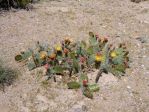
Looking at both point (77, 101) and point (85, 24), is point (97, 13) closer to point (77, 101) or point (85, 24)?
point (85, 24)

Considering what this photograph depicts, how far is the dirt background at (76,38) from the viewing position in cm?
469

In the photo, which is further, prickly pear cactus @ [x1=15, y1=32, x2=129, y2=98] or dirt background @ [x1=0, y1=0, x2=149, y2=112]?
prickly pear cactus @ [x1=15, y1=32, x2=129, y2=98]

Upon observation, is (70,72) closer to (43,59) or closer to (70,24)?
(43,59)

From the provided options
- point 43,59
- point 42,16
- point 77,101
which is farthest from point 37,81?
point 42,16

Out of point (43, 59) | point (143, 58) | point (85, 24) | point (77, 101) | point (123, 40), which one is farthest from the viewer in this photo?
point (85, 24)

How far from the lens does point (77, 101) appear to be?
4711 mm

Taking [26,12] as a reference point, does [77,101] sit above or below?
below

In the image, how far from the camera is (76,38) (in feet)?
19.3

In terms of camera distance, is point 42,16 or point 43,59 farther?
point 42,16

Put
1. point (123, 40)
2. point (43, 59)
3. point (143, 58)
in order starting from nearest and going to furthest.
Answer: point (43, 59) → point (143, 58) → point (123, 40)

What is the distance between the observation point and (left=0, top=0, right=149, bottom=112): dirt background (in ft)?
15.4

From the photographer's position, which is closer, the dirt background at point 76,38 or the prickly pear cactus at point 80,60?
the dirt background at point 76,38

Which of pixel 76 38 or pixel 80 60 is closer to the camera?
pixel 80 60

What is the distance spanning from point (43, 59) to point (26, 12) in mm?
1819
